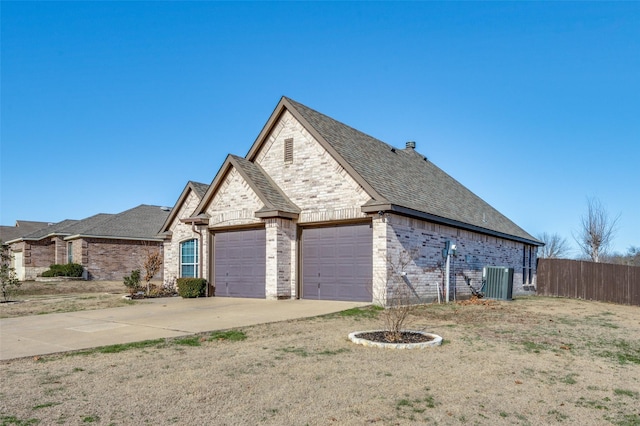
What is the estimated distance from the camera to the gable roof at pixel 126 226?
1432 inches

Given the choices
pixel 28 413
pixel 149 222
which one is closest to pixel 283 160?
→ pixel 28 413

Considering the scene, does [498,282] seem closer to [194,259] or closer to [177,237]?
[194,259]

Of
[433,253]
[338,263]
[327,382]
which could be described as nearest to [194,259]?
[338,263]

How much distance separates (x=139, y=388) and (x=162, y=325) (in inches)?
242

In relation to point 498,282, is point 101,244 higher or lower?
higher

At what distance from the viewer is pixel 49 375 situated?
307 inches

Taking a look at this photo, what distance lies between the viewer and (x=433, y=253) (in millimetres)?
19234

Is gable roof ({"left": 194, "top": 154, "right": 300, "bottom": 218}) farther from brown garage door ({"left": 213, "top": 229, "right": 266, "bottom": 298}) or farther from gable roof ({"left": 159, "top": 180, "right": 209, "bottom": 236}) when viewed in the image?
gable roof ({"left": 159, "top": 180, "right": 209, "bottom": 236})

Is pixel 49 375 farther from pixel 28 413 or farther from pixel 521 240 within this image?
pixel 521 240

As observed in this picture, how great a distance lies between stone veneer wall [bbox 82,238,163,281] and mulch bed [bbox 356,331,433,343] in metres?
28.1

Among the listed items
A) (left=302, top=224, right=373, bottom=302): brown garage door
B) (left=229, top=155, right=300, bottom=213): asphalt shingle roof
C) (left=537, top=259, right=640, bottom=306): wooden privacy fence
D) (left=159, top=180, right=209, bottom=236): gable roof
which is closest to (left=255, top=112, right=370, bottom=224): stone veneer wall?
(left=229, top=155, right=300, bottom=213): asphalt shingle roof

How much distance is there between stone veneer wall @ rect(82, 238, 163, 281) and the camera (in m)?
35.9

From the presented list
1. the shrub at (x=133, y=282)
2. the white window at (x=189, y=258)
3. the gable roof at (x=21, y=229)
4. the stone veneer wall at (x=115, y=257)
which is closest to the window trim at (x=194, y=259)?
the white window at (x=189, y=258)

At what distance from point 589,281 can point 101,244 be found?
31.2m
